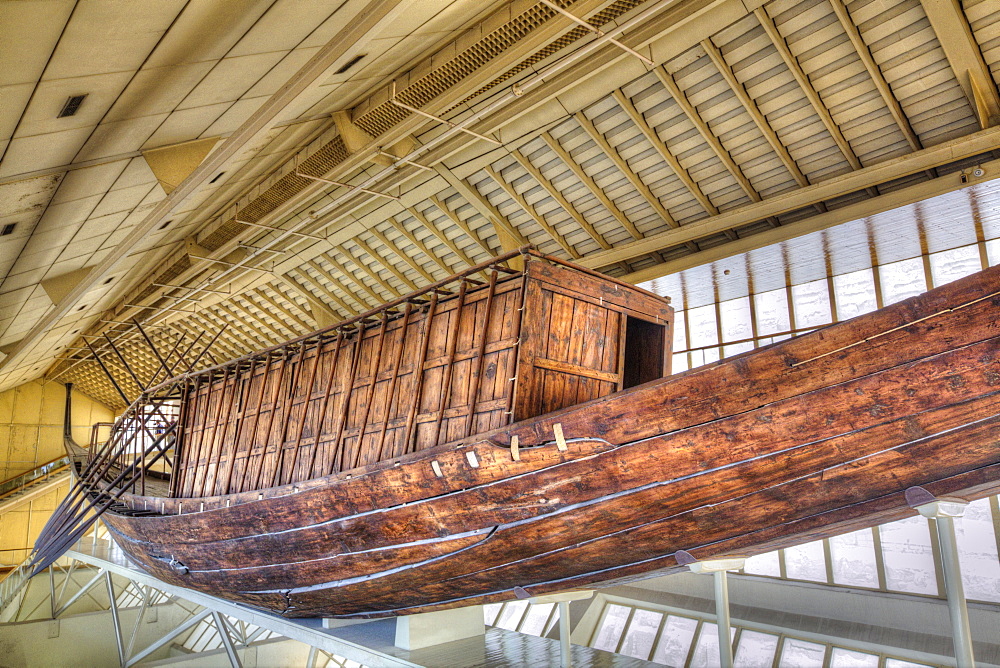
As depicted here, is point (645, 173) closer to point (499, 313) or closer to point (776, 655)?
point (499, 313)

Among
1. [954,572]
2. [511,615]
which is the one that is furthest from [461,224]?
[954,572]

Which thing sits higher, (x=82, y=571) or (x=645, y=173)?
(x=645, y=173)

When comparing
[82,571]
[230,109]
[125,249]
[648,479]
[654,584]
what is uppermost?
[230,109]

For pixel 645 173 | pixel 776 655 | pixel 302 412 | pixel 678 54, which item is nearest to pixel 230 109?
pixel 302 412

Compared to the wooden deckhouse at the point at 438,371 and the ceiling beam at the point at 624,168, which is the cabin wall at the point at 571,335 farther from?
the ceiling beam at the point at 624,168

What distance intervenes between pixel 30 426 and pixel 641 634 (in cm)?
2983

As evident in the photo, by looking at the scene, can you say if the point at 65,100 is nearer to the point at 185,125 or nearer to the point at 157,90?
the point at 157,90

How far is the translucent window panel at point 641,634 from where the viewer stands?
10.1 meters

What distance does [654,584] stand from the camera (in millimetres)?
11195

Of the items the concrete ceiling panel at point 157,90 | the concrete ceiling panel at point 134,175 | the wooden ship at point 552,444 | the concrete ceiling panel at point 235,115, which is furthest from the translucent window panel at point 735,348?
the concrete ceiling panel at point 157,90

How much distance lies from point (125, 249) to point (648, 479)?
7035mm

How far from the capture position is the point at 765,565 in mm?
10539

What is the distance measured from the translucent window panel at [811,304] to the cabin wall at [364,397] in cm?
753

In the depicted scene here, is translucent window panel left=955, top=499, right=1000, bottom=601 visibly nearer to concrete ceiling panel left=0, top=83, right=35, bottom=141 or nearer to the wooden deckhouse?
the wooden deckhouse
